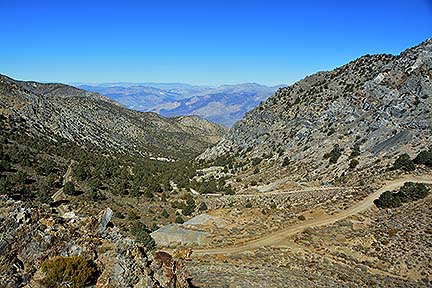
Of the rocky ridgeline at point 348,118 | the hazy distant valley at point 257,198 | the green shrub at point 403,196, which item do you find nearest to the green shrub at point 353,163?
the hazy distant valley at point 257,198

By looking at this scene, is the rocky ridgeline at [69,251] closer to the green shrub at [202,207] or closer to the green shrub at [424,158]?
the green shrub at [202,207]

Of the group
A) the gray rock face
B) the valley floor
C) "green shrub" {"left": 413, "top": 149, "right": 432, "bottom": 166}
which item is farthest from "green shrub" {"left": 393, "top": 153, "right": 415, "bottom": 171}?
the gray rock face

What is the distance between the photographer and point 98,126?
117312 mm

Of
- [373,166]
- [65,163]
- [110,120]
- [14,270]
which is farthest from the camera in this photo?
[110,120]

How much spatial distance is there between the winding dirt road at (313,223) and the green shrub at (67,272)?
1292 cm

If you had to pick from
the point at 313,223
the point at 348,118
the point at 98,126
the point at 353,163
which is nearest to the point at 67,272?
the point at 313,223

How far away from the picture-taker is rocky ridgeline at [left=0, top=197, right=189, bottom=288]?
34.7 ft

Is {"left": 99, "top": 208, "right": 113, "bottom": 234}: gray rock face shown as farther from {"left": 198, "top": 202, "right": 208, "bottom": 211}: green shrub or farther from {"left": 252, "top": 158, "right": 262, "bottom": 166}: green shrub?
{"left": 252, "top": 158, "right": 262, "bottom": 166}: green shrub

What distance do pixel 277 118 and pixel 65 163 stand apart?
135 ft

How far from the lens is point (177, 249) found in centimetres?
2417

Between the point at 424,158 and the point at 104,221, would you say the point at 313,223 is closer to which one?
the point at 424,158

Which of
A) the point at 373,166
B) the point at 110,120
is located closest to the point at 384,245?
the point at 373,166

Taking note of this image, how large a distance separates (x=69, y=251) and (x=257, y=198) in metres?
33.0

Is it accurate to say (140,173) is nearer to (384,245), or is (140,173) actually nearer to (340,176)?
(340,176)
